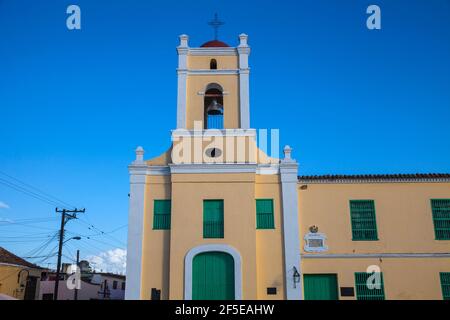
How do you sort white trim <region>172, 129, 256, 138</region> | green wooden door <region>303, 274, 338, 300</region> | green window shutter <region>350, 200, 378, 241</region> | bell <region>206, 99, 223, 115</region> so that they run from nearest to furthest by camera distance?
1. green wooden door <region>303, 274, 338, 300</region>
2. green window shutter <region>350, 200, 378, 241</region>
3. white trim <region>172, 129, 256, 138</region>
4. bell <region>206, 99, 223, 115</region>

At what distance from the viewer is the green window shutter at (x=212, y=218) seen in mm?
16781

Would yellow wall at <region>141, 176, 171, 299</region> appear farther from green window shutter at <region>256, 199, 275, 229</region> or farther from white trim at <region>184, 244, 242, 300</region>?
green window shutter at <region>256, 199, 275, 229</region>

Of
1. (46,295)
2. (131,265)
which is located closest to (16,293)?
(46,295)

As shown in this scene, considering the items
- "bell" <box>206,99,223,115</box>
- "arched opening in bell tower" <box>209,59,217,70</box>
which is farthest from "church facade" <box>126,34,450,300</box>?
"arched opening in bell tower" <box>209,59,217,70</box>

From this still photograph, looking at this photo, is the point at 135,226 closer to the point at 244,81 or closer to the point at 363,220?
the point at 244,81

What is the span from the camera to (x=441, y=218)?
697 inches

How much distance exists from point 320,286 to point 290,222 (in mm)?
2592

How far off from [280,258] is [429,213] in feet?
20.2

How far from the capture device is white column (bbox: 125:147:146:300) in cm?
1636

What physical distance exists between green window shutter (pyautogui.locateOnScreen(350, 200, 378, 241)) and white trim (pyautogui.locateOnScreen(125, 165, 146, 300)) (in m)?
8.08

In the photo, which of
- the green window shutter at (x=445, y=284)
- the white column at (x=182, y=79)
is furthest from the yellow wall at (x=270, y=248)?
the green window shutter at (x=445, y=284)

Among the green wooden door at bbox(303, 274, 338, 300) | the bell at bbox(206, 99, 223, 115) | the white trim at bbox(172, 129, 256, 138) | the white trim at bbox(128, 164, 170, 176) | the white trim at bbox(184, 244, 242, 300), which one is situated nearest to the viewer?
the white trim at bbox(184, 244, 242, 300)
